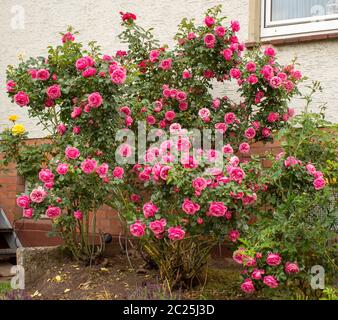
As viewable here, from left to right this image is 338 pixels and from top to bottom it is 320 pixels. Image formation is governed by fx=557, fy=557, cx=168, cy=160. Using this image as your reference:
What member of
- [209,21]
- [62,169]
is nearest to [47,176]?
[62,169]

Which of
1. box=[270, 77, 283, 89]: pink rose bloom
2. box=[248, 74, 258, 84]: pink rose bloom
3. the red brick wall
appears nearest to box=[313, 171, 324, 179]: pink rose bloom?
box=[270, 77, 283, 89]: pink rose bloom

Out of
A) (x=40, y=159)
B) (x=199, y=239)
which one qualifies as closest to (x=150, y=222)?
(x=199, y=239)

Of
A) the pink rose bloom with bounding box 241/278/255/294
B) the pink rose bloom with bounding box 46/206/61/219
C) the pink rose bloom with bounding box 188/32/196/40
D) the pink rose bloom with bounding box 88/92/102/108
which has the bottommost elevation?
the pink rose bloom with bounding box 241/278/255/294

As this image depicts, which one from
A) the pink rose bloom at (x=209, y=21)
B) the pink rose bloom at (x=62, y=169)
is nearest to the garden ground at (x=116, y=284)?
the pink rose bloom at (x=62, y=169)

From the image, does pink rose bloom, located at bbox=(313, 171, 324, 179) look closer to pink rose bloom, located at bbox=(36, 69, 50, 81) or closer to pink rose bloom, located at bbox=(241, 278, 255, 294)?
pink rose bloom, located at bbox=(241, 278, 255, 294)

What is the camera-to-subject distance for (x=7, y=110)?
24.9 feet

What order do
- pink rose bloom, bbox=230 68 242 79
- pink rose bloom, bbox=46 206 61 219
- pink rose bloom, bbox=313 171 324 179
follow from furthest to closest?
pink rose bloom, bbox=230 68 242 79, pink rose bloom, bbox=46 206 61 219, pink rose bloom, bbox=313 171 324 179

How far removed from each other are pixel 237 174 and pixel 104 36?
357cm

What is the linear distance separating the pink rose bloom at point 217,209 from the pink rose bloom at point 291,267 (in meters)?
0.55

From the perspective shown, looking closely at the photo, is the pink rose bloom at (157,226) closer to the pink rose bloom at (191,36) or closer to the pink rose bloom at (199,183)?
the pink rose bloom at (199,183)

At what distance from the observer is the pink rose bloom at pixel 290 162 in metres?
3.89

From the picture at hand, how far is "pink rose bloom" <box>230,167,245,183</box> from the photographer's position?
3820mm

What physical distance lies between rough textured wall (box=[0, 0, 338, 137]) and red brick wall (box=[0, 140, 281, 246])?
766mm

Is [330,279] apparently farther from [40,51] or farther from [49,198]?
[40,51]
